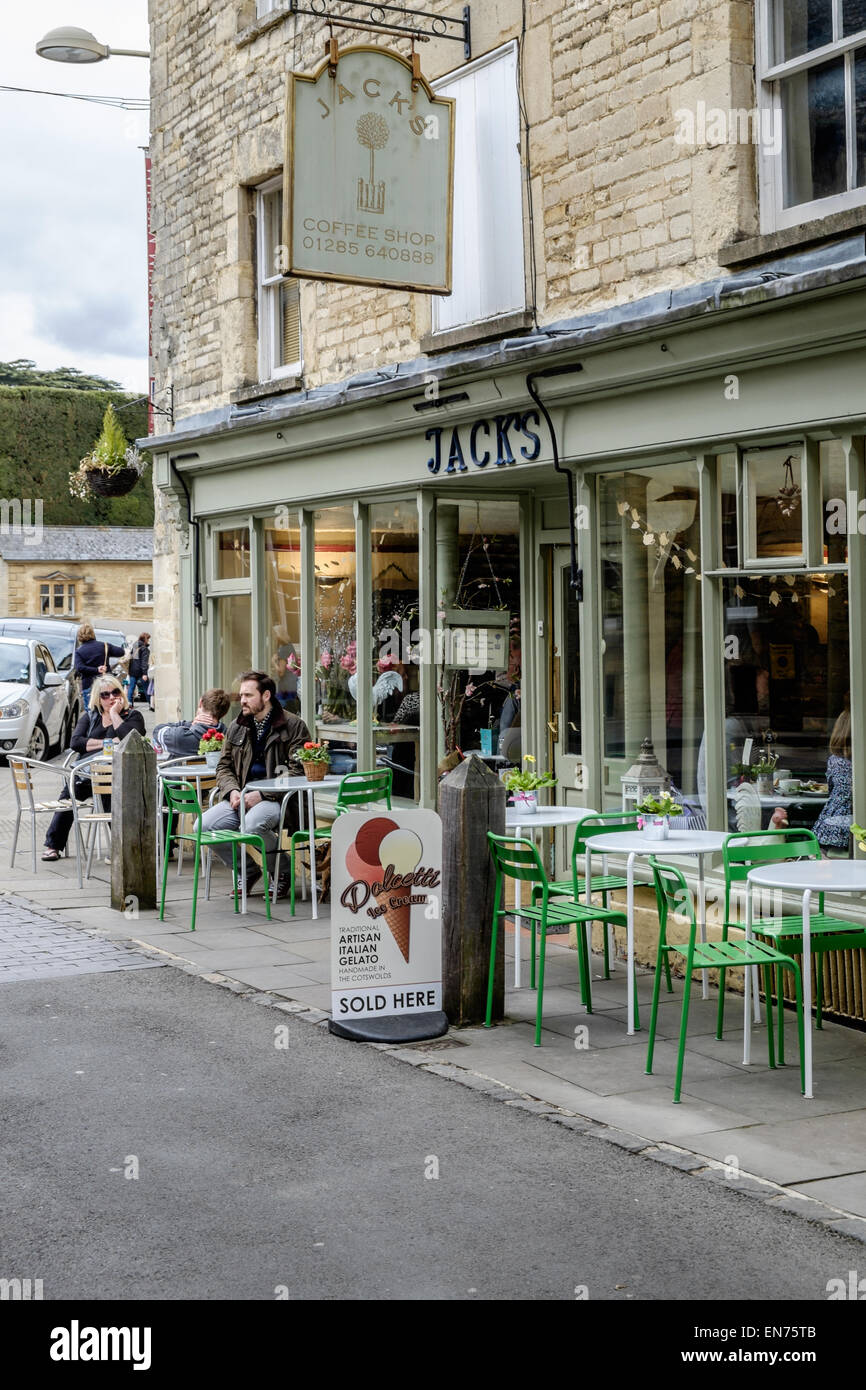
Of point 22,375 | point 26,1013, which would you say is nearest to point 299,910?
point 26,1013

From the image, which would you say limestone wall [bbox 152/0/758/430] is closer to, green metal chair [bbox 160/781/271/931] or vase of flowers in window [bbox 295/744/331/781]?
vase of flowers in window [bbox 295/744/331/781]

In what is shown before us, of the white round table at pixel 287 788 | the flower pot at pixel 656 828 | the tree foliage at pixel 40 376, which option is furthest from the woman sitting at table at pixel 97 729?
the tree foliage at pixel 40 376

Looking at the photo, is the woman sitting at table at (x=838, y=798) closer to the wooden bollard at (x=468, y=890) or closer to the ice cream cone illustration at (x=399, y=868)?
the wooden bollard at (x=468, y=890)

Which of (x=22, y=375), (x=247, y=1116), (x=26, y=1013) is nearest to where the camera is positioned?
(x=247, y=1116)

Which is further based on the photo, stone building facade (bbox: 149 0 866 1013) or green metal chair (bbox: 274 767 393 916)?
green metal chair (bbox: 274 767 393 916)

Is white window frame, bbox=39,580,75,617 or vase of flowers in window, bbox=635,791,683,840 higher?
white window frame, bbox=39,580,75,617

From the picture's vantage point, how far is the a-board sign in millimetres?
7301

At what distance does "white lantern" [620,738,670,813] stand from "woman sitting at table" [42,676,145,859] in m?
5.26

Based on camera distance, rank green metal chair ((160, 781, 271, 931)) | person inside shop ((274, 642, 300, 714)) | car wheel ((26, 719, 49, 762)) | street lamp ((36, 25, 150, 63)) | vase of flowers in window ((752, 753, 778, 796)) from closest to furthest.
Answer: vase of flowers in window ((752, 753, 778, 796)) → green metal chair ((160, 781, 271, 931)) → person inside shop ((274, 642, 300, 714)) → street lamp ((36, 25, 150, 63)) → car wheel ((26, 719, 49, 762))

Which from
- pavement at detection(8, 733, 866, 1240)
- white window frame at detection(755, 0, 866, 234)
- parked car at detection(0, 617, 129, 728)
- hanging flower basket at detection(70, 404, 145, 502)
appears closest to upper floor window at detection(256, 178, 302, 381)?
hanging flower basket at detection(70, 404, 145, 502)

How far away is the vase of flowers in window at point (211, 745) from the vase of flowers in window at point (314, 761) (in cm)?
96

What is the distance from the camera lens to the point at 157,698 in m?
15.3

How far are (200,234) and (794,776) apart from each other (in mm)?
8712

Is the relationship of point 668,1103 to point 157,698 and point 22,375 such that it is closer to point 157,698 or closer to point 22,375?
point 157,698
